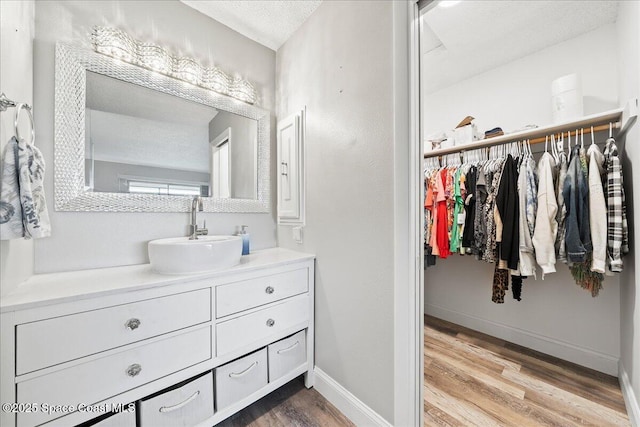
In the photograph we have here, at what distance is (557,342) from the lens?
5.97 feet

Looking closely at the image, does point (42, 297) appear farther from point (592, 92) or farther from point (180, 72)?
point (592, 92)

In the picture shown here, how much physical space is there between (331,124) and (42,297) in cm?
143

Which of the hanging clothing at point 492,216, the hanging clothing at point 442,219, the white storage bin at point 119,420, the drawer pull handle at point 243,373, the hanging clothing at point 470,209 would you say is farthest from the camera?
the hanging clothing at point 442,219

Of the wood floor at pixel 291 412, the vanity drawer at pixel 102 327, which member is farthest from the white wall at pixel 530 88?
the vanity drawer at pixel 102 327

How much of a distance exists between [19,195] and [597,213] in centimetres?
260

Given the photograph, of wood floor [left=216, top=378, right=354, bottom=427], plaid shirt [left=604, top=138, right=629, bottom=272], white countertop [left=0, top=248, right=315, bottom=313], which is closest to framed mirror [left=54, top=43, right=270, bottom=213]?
white countertop [left=0, top=248, right=315, bottom=313]

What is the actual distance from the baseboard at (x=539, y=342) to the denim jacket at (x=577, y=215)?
0.85 metres

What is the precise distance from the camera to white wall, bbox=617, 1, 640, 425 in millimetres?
1185

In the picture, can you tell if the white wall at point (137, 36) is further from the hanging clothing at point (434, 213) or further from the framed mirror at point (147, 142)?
the hanging clothing at point (434, 213)

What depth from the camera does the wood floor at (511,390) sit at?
1.29 m

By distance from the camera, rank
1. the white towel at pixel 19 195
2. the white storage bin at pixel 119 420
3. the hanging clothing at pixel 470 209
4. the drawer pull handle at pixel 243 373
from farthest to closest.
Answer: the hanging clothing at pixel 470 209
the drawer pull handle at pixel 243 373
the white storage bin at pixel 119 420
the white towel at pixel 19 195

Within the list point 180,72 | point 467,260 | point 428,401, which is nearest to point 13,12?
point 180,72

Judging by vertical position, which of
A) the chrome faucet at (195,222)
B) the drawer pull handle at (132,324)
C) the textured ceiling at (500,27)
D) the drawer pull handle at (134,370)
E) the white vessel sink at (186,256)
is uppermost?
the textured ceiling at (500,27)

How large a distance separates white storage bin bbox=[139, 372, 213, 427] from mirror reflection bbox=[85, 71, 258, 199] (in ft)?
3.37
